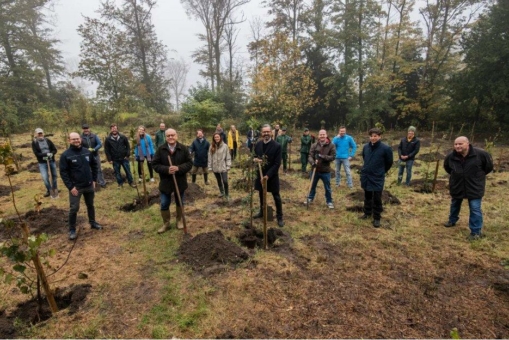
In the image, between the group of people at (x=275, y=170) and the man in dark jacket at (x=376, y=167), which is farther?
the man in dark jacket at (x=376, y=167)

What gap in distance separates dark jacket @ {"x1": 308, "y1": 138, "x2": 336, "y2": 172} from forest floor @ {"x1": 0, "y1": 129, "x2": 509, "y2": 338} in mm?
1106

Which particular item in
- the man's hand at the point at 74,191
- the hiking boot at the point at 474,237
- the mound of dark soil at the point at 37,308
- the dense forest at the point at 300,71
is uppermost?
the dense forest at the point at 300,71

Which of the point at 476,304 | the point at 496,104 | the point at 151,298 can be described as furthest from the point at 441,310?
the point at 496,104

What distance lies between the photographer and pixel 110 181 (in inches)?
378

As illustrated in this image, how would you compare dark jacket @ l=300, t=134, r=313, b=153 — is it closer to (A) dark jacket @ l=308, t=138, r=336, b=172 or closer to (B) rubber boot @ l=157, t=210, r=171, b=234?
(A) dark jacket @ l=308, t=138, r=336, b=172

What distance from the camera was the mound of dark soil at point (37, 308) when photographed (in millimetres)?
3199

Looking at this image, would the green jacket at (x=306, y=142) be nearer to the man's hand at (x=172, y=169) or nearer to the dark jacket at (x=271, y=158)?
the dark jacket at (x=271, y=158)

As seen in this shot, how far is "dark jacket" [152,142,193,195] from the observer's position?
17.5 ft

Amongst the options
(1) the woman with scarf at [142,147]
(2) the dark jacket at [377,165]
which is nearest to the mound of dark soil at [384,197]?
(2) the dark jacket at [377,165]

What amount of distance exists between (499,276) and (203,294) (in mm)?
4317

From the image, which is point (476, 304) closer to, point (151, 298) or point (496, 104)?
point (151, 298)

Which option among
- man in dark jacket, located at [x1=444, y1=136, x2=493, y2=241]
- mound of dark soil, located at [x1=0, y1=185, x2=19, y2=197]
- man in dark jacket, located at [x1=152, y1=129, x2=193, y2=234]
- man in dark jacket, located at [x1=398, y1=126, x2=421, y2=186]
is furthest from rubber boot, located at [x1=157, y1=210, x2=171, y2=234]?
man in dark jacket, located at [x1=398, y1=126, x2=421, y2=186]

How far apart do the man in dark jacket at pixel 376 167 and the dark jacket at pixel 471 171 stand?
117cm

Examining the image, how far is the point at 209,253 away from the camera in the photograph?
4.62 m
